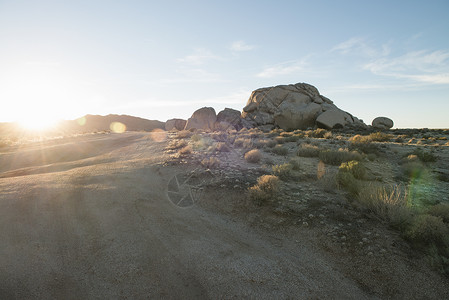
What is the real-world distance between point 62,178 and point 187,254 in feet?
19.9

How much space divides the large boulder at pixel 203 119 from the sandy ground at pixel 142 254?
1618 inches

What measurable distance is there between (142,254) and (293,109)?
3857 cm

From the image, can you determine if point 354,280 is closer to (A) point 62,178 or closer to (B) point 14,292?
(B) point 14,292

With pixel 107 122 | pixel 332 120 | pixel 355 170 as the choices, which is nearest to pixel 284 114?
pixel 332 120

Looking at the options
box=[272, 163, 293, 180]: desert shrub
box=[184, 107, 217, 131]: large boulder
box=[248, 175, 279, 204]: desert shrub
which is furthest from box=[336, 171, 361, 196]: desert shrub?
box=[184, 107, 217, 131]: large boulder

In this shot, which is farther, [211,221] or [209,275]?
[211,221]

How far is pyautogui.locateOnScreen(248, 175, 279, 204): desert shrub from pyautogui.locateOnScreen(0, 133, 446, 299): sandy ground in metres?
0.96

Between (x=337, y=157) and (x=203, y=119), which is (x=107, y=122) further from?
(x=337, y=157)

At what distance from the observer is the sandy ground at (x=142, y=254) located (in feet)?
12.4

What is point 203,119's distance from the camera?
1914 inches

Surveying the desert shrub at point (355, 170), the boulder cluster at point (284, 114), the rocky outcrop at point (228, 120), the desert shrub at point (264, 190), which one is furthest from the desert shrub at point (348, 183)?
the rocky outcrop at point (228, 120)

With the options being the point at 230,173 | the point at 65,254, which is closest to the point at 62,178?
the point at 65,254

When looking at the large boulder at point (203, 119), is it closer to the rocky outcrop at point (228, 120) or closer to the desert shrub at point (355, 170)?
the rocky outcrop at point (228, 120)

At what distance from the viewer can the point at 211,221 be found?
5.78 metres
